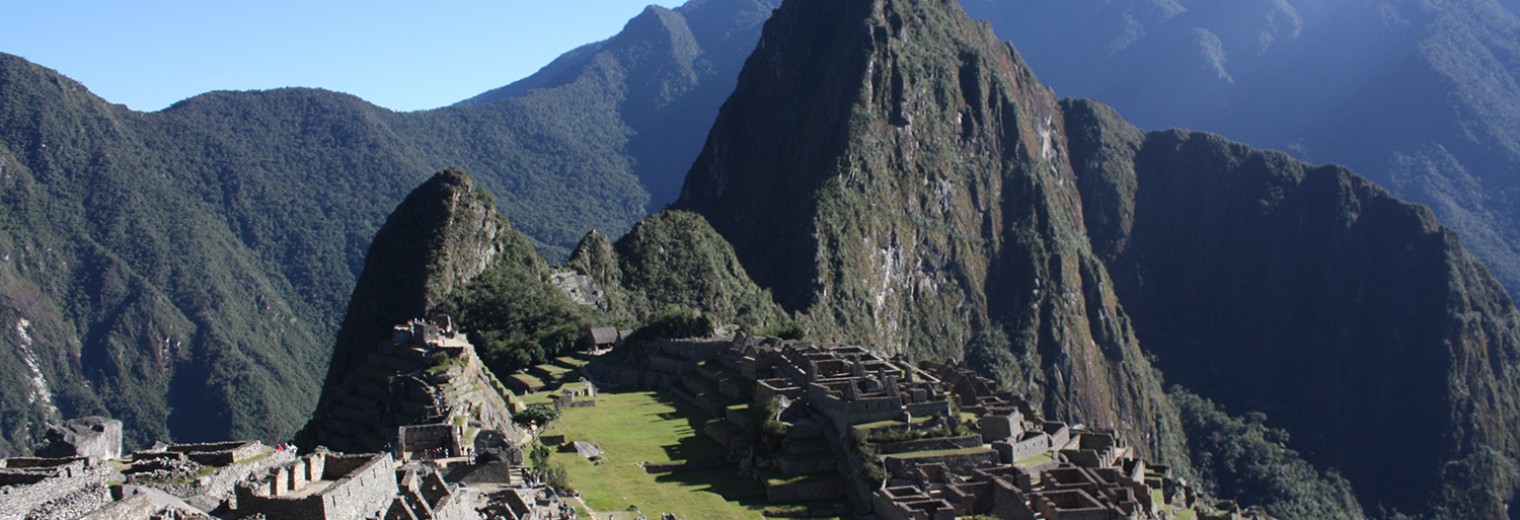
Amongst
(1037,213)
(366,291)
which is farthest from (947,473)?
(1037,213)

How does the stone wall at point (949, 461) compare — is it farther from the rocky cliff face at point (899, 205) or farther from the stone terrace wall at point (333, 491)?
the rocky cliff face at point (899, 205)

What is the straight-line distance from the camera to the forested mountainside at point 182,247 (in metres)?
112

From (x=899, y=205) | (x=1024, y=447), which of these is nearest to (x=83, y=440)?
(x=1024, y=447)

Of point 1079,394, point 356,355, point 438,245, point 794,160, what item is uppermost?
point 794,160

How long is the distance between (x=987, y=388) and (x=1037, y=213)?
128 metres

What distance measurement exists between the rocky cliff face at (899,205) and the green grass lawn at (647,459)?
88.4 metres

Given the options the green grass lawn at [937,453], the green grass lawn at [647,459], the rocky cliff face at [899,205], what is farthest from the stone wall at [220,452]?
the rocky cliff face at [899,205]

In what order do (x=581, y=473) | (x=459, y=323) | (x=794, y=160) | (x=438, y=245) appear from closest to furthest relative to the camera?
(x=581, y=473)
(x=459, y=323)
(x=438, y=245)
(x=794, y=160)

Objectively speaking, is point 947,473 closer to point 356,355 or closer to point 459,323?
point 459,323

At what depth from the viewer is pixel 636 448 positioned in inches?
2240

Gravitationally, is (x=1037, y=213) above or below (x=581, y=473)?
above

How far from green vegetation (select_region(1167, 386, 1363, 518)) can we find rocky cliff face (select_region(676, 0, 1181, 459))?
4.75 meters

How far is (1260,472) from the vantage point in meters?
159

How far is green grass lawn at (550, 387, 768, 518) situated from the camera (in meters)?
48.1
